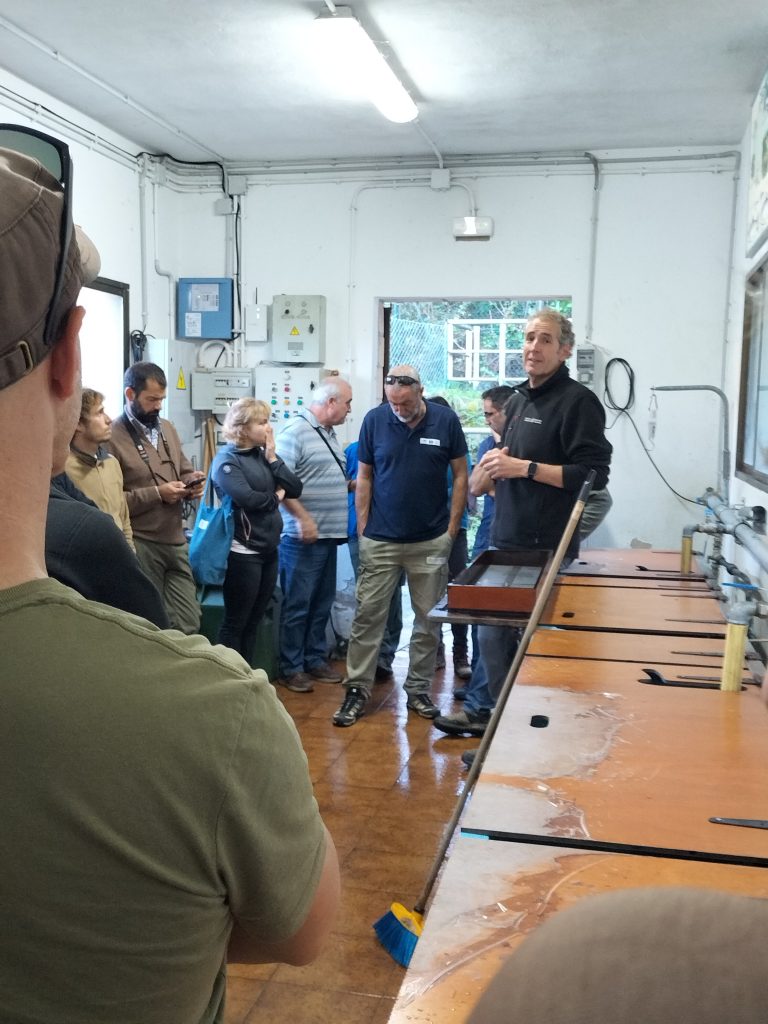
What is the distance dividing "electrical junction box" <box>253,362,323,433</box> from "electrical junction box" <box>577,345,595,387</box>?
1.71 m

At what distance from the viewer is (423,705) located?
171 inches

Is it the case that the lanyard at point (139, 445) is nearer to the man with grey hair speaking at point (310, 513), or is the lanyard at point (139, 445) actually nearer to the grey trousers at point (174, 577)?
the grey trousers at point (174, 577)

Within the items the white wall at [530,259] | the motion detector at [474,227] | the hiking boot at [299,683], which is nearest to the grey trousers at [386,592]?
the hiking boot at [299,683]

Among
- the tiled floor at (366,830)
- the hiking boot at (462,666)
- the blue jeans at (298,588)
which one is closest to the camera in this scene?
the tiled floor at (366,830)

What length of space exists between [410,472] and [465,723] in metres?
1.15

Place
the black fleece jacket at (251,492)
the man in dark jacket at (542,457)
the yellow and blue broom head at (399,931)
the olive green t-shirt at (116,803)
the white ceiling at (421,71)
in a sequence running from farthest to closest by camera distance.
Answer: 1. the black fleece jacket at (251,492)
2. the white ceiling at (421,71)
3. the man in dark jacket at (542,457)
4. the yellow and blue broom head at (399,931)
5. the olive green t-shirt at (116,803)

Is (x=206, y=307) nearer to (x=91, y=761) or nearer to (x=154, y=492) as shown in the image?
(x=154, y=492)

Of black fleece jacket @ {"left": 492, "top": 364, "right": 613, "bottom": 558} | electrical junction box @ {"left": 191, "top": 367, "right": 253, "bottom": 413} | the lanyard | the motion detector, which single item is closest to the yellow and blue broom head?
black fleece jacket @ {"left": 492, "top": 364, "right": 613, "bottom": 558}

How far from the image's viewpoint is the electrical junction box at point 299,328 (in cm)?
624

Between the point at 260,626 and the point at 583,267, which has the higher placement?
the point at 583,267

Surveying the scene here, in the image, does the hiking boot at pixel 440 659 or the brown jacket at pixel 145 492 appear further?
the hiking boot at pixel 440 659

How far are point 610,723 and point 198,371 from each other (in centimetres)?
501

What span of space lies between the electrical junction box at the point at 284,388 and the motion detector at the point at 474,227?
1291mm

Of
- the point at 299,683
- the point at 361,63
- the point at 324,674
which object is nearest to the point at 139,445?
the point at 299,683
